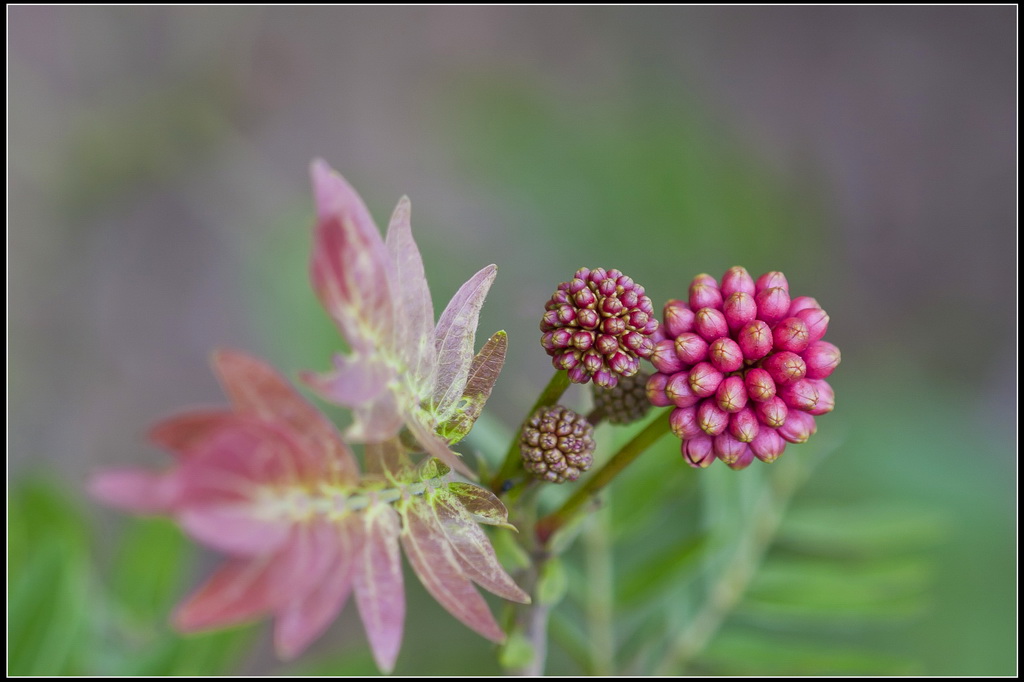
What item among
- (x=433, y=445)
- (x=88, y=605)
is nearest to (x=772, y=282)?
(x=433, y=445)

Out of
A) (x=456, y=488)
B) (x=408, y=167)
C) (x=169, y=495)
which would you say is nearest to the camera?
(x=169, y=495)

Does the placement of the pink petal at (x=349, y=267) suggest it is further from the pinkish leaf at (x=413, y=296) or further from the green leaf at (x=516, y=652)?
the green leaf at (x=516, y=652)

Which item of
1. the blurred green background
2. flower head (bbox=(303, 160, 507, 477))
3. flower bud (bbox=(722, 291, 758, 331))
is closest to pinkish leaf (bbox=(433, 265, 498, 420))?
flower head (bbox=(303, 160, 507, 477))

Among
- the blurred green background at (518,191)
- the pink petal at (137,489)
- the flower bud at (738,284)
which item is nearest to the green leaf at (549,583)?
the flower bud at (738,284)

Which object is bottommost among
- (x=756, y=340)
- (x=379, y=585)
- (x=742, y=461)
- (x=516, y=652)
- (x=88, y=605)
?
(x=88, y=605)

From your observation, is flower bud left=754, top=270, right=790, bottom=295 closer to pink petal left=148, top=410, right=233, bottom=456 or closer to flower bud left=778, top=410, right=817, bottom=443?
flower bud left=778, top=410, right=817, bottom=443

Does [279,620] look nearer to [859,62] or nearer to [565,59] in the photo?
[565,59]

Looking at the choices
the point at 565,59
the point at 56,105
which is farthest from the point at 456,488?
the point at 56,105

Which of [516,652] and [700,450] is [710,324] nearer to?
[700,450]
